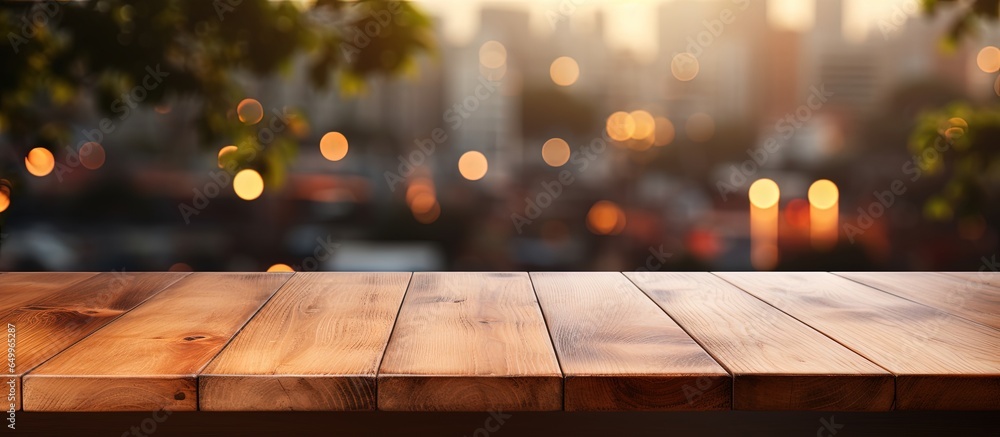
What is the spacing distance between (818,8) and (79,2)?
43.4 metres

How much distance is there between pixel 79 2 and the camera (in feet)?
9.89

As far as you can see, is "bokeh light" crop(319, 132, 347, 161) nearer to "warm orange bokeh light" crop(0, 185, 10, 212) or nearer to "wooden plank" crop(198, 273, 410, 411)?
"warm orange bokeh light" crop(0, 185, 10, 212)

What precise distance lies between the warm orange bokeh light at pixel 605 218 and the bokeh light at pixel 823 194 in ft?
33.6

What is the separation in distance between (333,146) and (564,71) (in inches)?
426

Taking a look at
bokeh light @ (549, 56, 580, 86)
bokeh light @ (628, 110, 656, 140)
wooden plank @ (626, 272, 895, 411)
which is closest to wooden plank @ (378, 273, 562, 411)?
wooden plank @ (626, 272, 895, 411)

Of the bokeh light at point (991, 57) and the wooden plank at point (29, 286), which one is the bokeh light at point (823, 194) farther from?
the wooden plank at point (29, 286)

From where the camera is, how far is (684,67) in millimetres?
46875

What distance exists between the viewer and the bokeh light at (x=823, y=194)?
126 feet

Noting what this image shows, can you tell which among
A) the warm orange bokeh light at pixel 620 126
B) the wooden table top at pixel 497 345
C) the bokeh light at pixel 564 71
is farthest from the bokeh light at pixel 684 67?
the wooden table top at pixel 497 345

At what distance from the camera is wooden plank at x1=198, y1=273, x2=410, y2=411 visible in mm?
905

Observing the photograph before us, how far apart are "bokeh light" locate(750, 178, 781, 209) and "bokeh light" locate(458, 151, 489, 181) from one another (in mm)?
14393

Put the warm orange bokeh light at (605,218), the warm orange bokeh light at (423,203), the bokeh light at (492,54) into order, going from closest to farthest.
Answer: the warm orange bokeh light at (423,203) → the bokeh light at (492,54) → the warm orange bokeh light at (605,218)

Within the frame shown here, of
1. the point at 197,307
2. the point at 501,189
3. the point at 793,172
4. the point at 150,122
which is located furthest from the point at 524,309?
the point at 501,189

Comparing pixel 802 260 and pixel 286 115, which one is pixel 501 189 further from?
pixel 286 115
